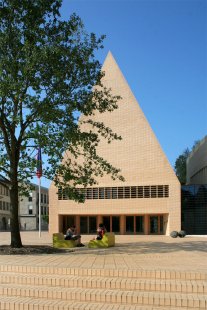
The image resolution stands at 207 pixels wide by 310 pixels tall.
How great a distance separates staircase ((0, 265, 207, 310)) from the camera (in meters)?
8.30

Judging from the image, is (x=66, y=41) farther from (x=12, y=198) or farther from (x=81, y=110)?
(x=12, y=198)

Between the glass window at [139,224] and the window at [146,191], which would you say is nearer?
the window at [146,191]

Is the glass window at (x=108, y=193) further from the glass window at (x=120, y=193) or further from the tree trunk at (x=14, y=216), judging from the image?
the tree trunk at (x=14, y=216)

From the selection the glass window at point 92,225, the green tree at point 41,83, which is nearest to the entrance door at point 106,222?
the glass window at point 92,225

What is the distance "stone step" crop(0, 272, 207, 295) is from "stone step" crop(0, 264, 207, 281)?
0.53 feet

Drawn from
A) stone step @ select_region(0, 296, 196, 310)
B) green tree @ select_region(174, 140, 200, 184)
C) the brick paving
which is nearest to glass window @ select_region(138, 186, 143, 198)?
the brick paving

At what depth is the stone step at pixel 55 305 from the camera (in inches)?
322

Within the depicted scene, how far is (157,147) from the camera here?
123 ft

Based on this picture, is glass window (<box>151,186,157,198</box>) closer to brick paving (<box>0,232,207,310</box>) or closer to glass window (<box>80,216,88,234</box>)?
glass window (<box>80,216,88,234</box>)

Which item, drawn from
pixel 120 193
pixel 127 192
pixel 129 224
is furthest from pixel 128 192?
pixel 129 224

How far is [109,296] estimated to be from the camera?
8.60 m

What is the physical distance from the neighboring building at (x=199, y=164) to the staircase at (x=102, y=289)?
3518cm

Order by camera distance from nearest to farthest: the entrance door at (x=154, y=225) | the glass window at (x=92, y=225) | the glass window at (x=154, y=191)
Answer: the glass window at (x=154, y=191)
the entrance door at (x=154, y=225)
the glass window at (x=92, y=225)

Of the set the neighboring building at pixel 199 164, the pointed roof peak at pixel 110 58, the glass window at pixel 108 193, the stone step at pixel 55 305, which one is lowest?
the stone step at pixel 55 305
